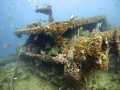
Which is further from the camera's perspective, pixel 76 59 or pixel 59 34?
pixel 59 34

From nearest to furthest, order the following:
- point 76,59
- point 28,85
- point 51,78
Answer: point 76,59, point 51,78, point 28,85

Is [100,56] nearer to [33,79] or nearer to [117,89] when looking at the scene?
[117,89]

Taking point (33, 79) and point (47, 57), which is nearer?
point (47, 57)

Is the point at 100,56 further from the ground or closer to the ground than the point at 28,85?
further from the ground

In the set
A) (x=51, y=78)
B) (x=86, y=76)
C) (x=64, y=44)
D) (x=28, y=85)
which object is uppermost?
(x=64, y=44)

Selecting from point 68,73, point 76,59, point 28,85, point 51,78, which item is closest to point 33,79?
point 28,85

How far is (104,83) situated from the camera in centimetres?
538

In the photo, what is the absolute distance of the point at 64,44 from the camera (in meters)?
6.48

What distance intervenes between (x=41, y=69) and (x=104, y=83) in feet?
11.8

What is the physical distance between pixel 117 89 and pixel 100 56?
2482 mm

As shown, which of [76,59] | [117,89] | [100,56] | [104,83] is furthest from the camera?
[104,83]

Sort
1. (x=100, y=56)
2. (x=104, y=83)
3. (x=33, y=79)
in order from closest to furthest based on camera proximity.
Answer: (x=100, y=56), (x=104, y=83), (x=33, y=79)

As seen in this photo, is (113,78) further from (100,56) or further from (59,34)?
(59,34)

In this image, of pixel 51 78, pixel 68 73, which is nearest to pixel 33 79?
pixel 51 78
